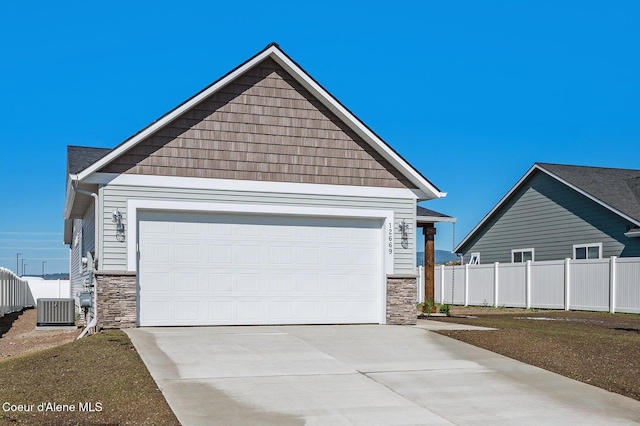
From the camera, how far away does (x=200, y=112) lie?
602 inches

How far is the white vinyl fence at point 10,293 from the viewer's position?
2541 centimetres

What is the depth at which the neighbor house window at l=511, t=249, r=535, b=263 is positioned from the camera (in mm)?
31109

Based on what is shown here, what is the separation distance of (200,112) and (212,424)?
8959 mm

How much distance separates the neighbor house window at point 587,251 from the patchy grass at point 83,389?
2046 centimetres

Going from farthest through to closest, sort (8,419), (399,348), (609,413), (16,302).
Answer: (16,302)
(399,348)
(609,413)
(8,419)

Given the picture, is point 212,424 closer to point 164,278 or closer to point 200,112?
point 164,278

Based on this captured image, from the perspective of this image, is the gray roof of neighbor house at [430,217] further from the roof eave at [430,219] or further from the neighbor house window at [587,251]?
the neighbor house window at [587,251]

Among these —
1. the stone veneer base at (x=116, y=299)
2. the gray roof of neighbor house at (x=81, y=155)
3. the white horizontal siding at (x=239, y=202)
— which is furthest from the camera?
the gray roof of neighbor house at (x=81, y=155)

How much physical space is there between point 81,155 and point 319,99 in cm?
880

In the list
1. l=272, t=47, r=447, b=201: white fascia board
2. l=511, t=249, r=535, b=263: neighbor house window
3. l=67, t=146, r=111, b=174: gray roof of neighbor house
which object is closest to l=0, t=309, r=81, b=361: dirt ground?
l=67, t=146, r=111, b=174: gray roof of neighbor house

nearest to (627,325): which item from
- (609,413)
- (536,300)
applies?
(536,300)

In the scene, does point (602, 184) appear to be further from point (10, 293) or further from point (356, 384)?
point (10, 293)

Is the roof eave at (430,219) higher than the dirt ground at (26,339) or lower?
higher

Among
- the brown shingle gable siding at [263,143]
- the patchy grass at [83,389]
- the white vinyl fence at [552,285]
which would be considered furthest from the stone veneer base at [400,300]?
the white vinyl fence at [552,285]
